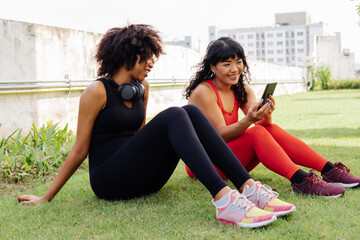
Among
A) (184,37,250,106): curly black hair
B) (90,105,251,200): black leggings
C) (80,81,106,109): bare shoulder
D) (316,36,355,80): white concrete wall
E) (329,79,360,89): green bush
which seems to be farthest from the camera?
(316,36,355,80): white concrete wall

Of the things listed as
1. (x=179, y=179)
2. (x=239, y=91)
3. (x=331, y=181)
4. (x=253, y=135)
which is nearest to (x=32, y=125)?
(x=179, y=179)

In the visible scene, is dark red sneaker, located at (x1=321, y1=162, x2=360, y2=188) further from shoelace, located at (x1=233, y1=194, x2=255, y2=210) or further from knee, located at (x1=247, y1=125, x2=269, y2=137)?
shoelace, located at (x1=233, y1=194, x2=255, y2=210)

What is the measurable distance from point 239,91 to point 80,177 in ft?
5.64

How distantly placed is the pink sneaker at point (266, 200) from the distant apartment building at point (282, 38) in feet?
378

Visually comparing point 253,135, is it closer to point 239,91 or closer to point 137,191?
point 239,91

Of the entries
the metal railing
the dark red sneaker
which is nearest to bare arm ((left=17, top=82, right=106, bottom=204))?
the dark red sneaker

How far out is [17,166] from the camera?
169 inches

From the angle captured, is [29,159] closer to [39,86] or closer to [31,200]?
[31,200]

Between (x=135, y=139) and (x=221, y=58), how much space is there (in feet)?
3.72

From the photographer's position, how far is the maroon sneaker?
2.89m

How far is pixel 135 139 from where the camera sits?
8.60ft

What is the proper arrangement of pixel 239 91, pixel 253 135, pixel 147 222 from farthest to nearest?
pixel 239 91 → pixel 253 135 → pixel 147 222

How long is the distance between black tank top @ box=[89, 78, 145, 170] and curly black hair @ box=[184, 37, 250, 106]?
0.84m

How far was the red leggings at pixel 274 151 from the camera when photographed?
2.94 meters
